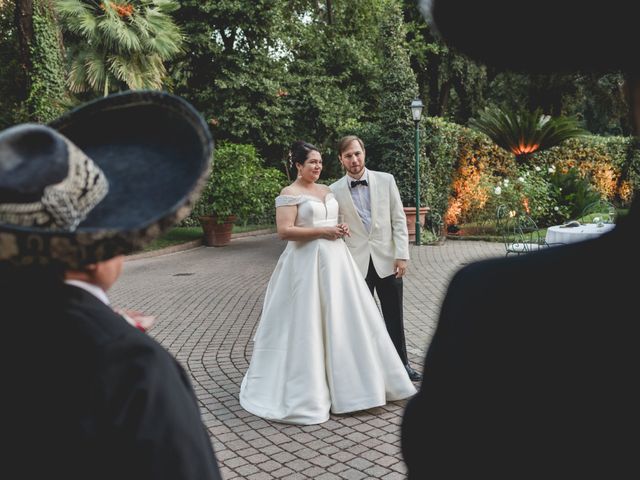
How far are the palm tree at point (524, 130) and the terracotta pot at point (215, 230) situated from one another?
30.0ft

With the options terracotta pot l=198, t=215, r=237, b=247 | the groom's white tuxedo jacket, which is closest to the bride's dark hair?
the groom's white tuxedo jacket

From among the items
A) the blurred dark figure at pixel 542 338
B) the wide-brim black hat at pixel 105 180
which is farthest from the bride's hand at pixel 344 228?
the blurred dark figure at pixel 542 338

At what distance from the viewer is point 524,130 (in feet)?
60.4

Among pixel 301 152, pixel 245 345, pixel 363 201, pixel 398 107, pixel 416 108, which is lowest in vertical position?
pixel 245 345

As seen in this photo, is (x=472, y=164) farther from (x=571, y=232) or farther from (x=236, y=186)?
(x=571, y=232)

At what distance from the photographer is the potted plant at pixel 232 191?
1655 centimetres

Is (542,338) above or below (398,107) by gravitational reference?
below

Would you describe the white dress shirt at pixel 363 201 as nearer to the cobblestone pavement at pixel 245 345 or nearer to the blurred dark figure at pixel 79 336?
the cobblestone pavement at pixel 245 345

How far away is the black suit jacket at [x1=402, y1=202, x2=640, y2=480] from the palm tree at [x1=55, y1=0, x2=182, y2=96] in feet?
55.9

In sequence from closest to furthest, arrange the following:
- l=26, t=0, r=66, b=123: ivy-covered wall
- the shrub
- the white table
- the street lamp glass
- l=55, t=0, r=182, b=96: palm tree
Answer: the white table < the street lamp glass < l=26, t=0, r=66, b=123: ivy-covered wall < l=55, t=0, r=182, b=96: palm tree < the shrub

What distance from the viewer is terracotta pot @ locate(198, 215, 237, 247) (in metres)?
17.4

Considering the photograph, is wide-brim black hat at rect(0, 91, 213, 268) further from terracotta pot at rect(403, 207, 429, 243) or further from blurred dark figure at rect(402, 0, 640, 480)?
terracotta pot at rect(403, 207, 429, 243)

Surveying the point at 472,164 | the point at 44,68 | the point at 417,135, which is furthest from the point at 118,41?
the point at 472,164

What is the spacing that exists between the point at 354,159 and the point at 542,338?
13.2 feet
